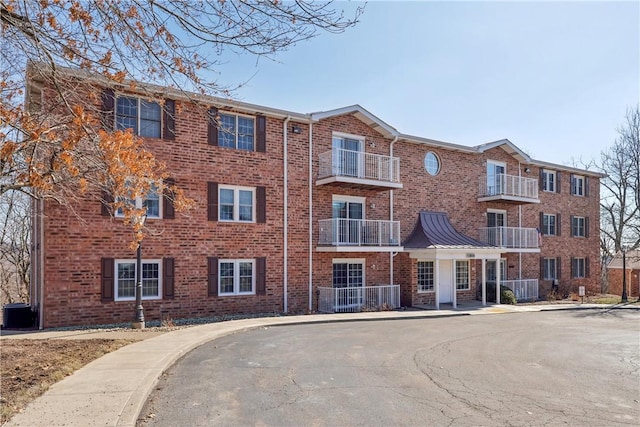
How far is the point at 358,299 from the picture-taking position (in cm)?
1892

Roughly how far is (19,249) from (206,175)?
15689 millimetres

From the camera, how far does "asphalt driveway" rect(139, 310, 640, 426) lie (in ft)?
20.5

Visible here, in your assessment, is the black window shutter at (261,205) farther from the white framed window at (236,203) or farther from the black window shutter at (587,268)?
the black window shutter at (587,268)

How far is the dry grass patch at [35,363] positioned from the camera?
6.38m

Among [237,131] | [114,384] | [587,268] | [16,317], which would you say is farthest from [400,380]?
[587,268]

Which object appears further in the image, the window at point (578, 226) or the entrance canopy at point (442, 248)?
the window at point (578, 226)

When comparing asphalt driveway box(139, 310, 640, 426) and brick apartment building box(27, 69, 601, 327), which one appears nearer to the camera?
asphalt driveway box(139, 310, 640, 426)

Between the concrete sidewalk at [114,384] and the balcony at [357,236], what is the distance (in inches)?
239

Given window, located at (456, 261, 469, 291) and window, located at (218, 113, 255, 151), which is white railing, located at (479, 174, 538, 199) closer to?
window, located at (456, 261, 469, 291)

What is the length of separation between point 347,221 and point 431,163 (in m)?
6.39

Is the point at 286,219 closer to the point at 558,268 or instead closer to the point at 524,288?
the point at 524,288

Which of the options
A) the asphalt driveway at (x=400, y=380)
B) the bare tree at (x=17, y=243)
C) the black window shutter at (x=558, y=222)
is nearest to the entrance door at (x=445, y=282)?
A: the asphalt driveway at (x=400, y=380)

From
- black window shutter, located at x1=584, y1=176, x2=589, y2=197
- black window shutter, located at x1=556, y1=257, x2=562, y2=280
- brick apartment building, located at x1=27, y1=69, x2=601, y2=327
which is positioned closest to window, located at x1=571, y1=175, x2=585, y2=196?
black window shutter, located at x1=584, y1=176, x2=589, y2=197

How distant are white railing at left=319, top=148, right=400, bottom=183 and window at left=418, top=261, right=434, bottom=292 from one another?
13.9ft
